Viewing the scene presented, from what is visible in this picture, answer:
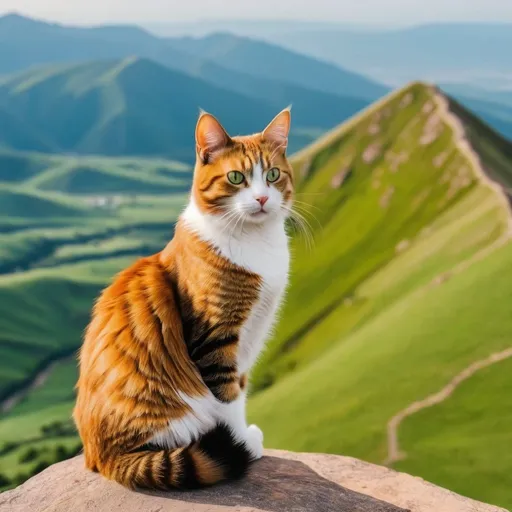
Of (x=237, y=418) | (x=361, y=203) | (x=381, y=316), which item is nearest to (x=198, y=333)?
(x=237, y=418)

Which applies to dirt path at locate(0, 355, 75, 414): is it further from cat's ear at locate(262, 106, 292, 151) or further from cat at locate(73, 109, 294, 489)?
cat's ear at locate(262, 106, 292, 151)

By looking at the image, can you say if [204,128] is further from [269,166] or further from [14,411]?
[14,411]

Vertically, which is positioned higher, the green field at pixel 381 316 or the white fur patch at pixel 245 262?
the white fur patch at pixel 245 262

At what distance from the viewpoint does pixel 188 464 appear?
10.8 m

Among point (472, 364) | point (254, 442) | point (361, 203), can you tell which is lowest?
point (361, 203)

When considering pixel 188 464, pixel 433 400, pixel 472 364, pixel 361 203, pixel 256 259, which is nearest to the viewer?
pixel 188 464

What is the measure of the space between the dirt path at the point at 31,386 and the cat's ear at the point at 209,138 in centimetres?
11657

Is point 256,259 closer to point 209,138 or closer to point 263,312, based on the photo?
point 263,312

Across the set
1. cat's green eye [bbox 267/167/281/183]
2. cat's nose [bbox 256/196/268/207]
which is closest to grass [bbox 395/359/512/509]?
cat's green eye [bbox 267/167/281/183]

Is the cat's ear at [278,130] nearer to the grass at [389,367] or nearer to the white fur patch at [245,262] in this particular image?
the white fur patch at [245,262]

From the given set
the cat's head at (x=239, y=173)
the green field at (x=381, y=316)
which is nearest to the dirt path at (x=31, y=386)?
the green field at (x=381, y=316)

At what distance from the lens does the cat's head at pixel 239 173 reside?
1114cm

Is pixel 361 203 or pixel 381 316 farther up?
pixel 381 316

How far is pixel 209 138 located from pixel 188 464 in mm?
5620
